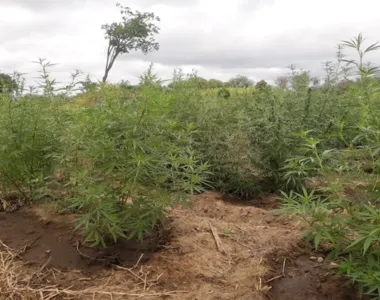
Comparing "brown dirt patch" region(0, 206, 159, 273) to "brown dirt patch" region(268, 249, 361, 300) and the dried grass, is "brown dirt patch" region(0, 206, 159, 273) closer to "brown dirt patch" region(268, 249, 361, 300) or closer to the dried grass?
the dried grass

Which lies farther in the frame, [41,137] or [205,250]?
[41,137]

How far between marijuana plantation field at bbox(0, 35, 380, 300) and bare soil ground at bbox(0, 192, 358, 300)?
0.01 m

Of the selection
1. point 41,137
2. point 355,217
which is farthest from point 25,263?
point 355,217

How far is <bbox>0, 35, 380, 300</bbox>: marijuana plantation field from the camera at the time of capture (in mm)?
2918

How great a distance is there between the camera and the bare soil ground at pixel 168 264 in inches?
123

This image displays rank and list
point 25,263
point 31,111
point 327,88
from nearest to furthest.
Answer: point 25,263 < point 31,111 < point 327,88

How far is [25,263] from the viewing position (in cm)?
356

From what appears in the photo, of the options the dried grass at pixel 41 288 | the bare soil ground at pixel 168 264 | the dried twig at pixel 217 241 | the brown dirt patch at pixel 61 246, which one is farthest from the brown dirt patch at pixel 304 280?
the brown dirt patch at pixel 61 246

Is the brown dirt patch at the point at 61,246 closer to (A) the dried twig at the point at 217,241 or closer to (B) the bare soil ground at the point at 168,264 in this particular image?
(B) the bare soil ground at the point at 168,264

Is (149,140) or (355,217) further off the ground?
(149,140)

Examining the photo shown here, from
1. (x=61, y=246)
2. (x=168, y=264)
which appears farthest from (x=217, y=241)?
(x=61, y=246)

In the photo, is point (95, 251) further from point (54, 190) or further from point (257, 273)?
point (257, 273)

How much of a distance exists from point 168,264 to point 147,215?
41 cm

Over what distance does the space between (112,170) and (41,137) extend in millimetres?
1260
